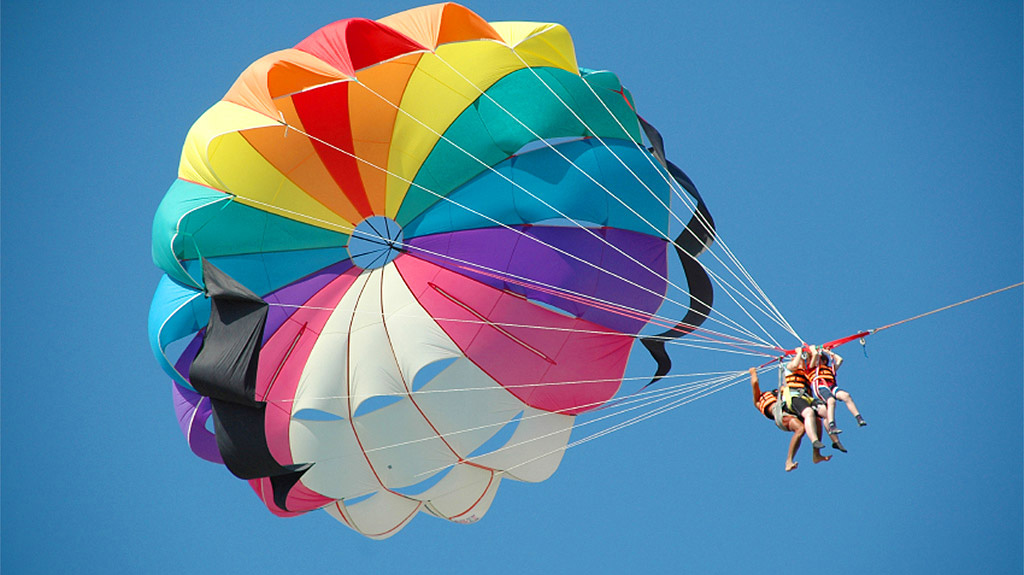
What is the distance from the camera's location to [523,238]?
9.20m

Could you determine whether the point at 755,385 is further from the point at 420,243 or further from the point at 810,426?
the point at 420,243

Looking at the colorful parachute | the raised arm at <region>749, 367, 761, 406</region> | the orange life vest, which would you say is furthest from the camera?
the colorful parachute

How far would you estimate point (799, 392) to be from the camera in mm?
7879

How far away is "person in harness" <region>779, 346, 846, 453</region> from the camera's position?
25.3 ft

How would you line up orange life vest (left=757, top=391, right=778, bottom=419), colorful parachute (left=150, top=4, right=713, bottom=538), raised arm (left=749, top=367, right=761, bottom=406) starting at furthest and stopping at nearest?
colorful parachute (left=150, top=4, right=713, bottom=538) < raised arm (left=749, top=367, right=761, bottom=406) < orange life vest (left=757, top=391, right=778, bottom=419)

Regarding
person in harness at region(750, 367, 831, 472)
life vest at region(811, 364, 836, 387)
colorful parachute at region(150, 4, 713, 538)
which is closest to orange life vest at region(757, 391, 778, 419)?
person in harness at region(750, 367, 831, 472)

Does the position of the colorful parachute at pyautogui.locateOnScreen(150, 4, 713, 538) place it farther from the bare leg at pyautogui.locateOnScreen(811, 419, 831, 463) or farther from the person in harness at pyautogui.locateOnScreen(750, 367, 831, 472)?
the bare leg at pyautogui.locateOnScreen(811, 419, 831, 463)

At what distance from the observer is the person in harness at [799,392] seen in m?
7.70

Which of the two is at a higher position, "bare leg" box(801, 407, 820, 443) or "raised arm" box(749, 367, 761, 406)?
"raised arm" box(749, 367, 761, 406)

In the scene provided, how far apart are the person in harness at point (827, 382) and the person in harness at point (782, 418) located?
142mm

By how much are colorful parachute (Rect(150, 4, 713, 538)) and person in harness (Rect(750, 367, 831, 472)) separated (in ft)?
3.03

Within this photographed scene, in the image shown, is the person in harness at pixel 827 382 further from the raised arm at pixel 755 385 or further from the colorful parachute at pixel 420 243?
the colorful parachute at pixel 420 243

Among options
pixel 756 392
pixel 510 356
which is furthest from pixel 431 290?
pixel 756 392

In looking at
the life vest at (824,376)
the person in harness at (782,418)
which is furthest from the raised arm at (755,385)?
the life vest at (824,376)
